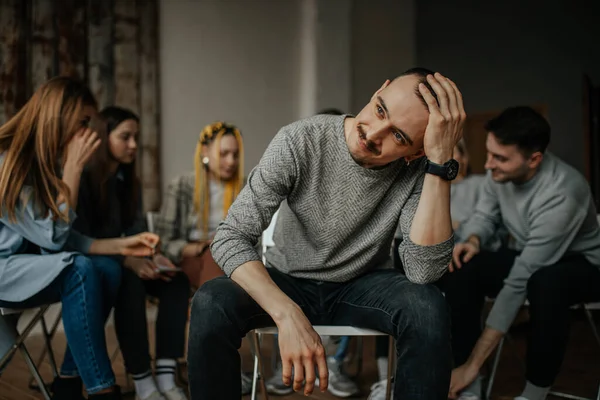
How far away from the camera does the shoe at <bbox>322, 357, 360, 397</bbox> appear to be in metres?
2.45

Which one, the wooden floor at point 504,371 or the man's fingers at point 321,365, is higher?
the man's fingers at point 321,365

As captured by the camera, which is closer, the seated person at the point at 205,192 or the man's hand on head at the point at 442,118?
the man's hand on head at the point at 442,118

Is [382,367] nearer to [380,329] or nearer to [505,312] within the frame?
[505,312]

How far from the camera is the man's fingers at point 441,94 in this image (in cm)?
143

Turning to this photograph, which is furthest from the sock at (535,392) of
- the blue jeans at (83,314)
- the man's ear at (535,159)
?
the blue jeans at (83,314)

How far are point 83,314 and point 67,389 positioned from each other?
1.13ft

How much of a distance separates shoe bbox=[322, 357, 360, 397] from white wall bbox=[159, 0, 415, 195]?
2168 mm

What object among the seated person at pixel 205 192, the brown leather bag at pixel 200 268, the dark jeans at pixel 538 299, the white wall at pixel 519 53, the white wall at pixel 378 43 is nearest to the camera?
the dark jeans at pixel 538 299

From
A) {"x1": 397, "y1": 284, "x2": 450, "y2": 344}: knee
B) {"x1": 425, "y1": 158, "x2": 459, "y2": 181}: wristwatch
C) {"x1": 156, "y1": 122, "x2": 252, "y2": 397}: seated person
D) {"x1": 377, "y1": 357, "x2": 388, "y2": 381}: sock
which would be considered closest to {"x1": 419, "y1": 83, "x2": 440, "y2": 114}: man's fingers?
{"x1": 425, "y1": 158, "x2": 459, "y2": 181}: wristwatch

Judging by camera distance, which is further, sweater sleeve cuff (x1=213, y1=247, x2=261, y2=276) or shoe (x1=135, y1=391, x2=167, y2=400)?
shoe (x1=135, y1=391, x2=167, y2=400)

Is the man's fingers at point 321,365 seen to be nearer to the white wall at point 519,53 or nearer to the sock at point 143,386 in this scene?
the sock at point 143,386

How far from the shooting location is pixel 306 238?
1669mm

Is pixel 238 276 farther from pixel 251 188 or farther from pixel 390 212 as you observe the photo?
pixel 390 212

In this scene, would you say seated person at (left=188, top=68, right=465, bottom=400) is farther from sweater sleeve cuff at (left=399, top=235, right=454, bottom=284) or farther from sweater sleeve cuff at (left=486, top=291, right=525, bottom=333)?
sweater sleeve cuff at (left=486, top=291, right=525, bottom=333)
